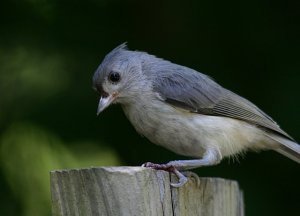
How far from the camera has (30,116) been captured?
4109 millimetres

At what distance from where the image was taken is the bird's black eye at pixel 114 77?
12.7ft

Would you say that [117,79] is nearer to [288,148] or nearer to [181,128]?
[181,128]

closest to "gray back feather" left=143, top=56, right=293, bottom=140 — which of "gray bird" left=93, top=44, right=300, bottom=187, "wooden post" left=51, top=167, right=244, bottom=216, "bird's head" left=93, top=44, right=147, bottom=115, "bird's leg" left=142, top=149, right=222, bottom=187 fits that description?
"gray bird" left=93, top=44, right=300, bottom=187

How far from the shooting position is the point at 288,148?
4.04 m

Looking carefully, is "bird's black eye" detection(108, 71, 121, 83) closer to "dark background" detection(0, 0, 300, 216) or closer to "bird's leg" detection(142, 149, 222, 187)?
"dark background" detection(0, 0, 300, 216)

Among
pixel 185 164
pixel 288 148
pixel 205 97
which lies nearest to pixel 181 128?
pixel 205 97

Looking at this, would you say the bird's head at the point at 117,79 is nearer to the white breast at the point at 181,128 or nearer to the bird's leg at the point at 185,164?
the white breast at the point at 181,128

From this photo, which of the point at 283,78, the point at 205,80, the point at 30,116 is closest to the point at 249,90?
the point at 283,78

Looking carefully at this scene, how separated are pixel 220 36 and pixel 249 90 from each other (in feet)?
1.49

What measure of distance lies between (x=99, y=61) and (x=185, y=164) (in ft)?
5.25

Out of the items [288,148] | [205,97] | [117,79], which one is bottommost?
[288,148]

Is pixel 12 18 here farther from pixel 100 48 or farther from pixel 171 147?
pixel 171 147

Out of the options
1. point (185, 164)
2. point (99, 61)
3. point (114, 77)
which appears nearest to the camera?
point (185, 164)

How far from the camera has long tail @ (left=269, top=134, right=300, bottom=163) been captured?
13.1ft
